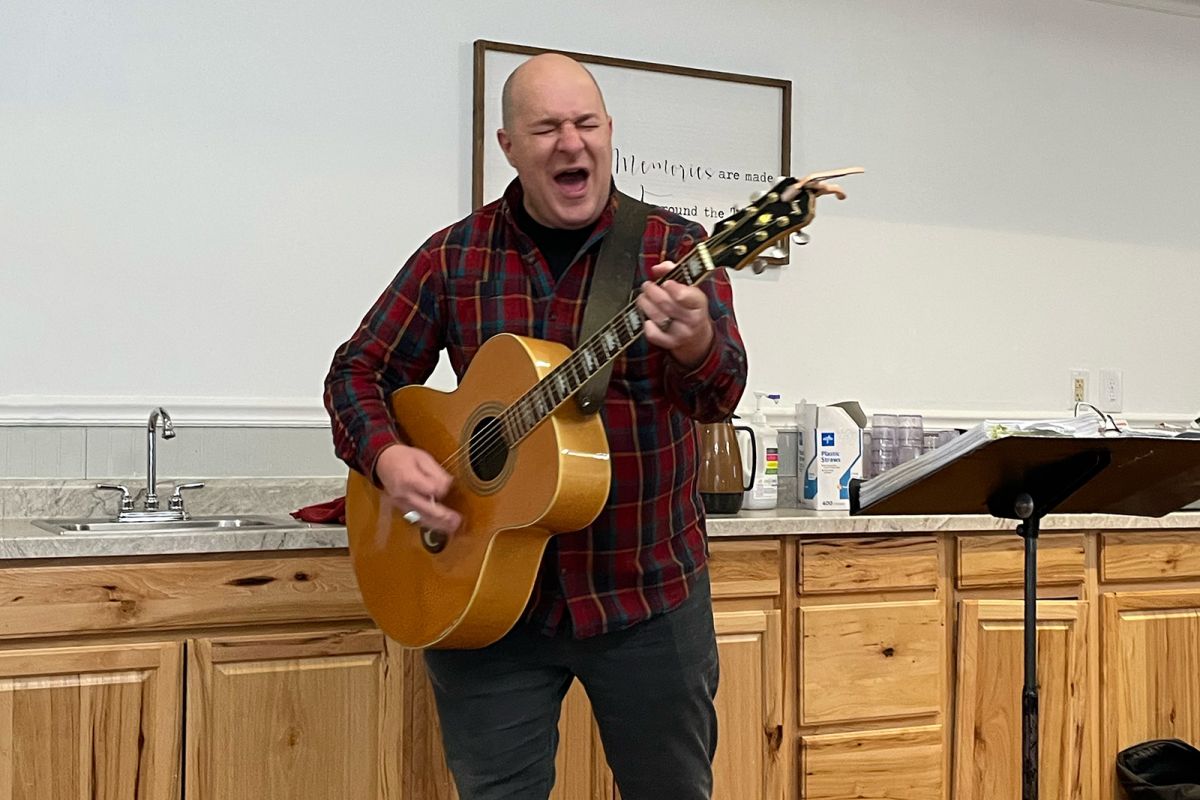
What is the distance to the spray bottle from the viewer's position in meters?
2.82

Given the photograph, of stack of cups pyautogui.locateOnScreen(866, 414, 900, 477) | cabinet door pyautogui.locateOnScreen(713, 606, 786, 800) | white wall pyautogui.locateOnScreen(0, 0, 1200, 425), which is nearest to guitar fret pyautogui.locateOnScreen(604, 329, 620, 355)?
Answer: cabinet door pyautogui.locateOnScreen(713, 606, 786, 800)

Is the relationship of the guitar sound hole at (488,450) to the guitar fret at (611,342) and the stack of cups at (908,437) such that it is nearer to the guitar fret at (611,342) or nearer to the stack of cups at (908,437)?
the guitar fret at (611,342)

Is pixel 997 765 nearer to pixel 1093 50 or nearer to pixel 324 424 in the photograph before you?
pixel 324 424

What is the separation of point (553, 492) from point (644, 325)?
252mm

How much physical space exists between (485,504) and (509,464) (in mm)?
66

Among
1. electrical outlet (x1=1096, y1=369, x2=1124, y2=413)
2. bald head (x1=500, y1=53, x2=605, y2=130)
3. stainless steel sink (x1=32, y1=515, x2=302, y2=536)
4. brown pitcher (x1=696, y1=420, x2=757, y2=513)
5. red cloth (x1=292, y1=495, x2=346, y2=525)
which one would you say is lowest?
stainless steel sink (x1=32, y1=515, x2=302, y2=536)

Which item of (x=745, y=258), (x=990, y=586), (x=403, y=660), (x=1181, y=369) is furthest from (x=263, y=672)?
(x=1181, y=369)

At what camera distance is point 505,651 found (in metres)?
1.69

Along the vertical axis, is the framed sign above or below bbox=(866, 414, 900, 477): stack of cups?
above

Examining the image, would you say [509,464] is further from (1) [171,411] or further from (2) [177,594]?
(1) [171,411]

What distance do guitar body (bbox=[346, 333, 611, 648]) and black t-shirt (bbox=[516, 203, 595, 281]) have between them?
15 cm

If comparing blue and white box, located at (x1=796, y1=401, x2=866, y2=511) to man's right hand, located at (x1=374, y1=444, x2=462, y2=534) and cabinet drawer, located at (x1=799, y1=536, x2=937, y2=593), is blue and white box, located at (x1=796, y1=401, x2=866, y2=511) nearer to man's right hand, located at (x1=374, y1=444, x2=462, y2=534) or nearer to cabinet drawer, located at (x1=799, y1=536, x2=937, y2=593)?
cabinet drawer, located at (x1=799, y1=536, x2=937, y2=593)

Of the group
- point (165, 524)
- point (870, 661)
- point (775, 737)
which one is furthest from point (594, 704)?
point (165, 524)

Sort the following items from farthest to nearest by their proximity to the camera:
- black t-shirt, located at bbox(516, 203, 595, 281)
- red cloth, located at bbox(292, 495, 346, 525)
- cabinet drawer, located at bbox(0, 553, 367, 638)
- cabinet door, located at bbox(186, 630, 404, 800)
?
red cloth, located at bbox(292, 495, 346, 525) < cabinet door, located at bbox(186, 630, 404, 800) < cabinet drawer, located at bbox(0, 553, 367, 638) < black t-shirt, located at bbox(516, 203, 595, 281)
